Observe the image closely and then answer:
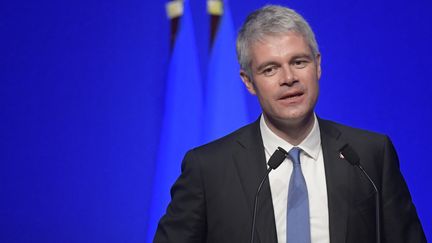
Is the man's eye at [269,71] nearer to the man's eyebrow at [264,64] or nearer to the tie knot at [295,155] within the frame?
the man's eyebrow at [264,64]

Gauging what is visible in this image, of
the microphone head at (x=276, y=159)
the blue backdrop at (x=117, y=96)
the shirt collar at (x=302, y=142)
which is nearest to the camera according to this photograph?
the microphone head at (x=276, y=159)

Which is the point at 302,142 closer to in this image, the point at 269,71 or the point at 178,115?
the point at 269,71

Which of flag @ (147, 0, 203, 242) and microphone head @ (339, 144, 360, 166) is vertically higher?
flag @ (147, 0, 203, 242)

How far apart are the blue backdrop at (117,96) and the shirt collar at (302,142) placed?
117 cm

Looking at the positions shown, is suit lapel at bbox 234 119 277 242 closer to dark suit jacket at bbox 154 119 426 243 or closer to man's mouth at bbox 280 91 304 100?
dark suit jacket at bbox 154 119 426 243

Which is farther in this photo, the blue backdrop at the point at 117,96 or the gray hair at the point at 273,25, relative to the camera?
the blue backdrop at the point at 117,96

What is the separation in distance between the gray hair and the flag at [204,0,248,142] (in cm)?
122

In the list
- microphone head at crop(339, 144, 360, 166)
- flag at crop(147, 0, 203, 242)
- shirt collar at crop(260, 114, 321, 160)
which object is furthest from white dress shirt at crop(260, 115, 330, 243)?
flag at crop(147, 0, 203, 242)

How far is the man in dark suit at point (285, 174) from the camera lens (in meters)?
1.36

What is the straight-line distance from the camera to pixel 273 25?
1405 millimetres

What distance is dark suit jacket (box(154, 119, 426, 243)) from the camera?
1.37 m

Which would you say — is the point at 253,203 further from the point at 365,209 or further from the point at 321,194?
the point at 365,209

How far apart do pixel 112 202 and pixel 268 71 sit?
1.37m

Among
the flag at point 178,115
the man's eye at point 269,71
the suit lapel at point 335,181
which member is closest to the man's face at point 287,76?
the man's eye at point 269,71
